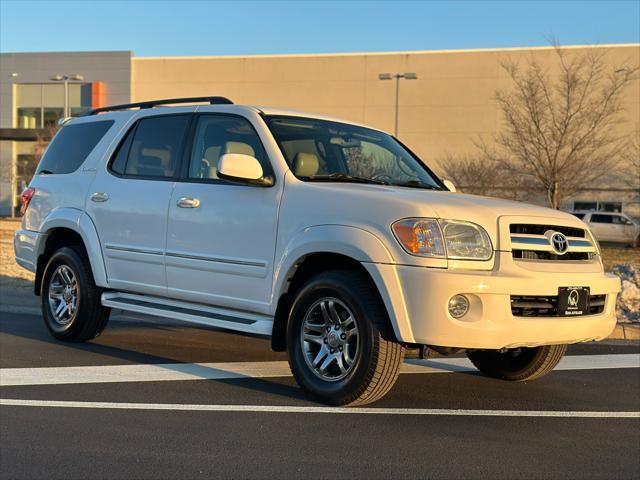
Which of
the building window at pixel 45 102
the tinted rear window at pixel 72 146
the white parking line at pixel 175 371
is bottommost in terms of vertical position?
the white parking line at pixel 175 371

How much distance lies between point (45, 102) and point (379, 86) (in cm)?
2459

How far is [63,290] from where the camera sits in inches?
273

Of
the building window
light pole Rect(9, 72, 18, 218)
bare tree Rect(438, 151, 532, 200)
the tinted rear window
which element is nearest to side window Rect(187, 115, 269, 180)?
the tinted rear window

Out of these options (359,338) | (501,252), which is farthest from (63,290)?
(501,252)

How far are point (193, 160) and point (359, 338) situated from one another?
222 centimetres

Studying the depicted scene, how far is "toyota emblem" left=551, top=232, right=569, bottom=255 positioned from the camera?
15.4 feet

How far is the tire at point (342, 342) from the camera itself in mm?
4508

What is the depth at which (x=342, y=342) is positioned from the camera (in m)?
4.75

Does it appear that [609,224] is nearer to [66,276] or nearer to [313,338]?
[66,276]

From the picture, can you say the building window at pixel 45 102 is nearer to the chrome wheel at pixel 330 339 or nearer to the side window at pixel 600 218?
the side window at pixel 600 218

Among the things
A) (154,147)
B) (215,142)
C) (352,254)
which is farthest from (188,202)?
(352,254)

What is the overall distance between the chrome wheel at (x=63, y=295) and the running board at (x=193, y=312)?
20.5 inches

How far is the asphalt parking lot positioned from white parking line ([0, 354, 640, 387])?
16 mm

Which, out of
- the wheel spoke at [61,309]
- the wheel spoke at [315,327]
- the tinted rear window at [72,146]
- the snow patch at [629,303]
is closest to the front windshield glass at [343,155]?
the wheel spoke at [315,327]
